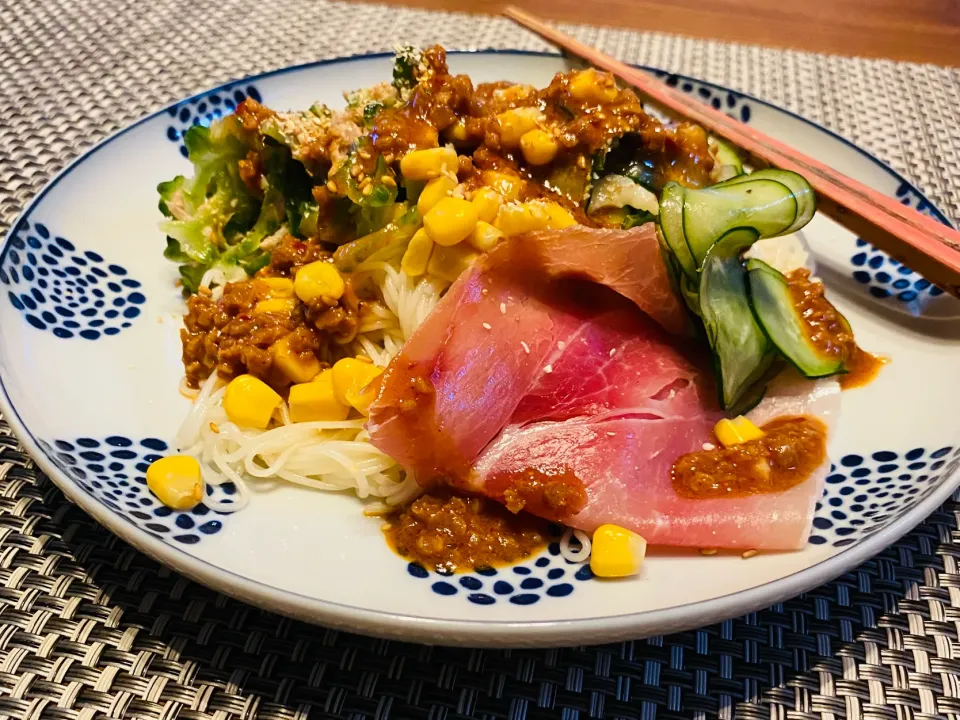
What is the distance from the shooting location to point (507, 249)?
2832mm

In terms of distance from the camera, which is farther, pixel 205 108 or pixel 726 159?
pixel 205 108

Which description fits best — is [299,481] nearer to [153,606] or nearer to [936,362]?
[153,606]

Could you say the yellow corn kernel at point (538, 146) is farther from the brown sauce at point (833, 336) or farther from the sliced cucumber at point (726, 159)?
the brown sauce at point (833, 336)

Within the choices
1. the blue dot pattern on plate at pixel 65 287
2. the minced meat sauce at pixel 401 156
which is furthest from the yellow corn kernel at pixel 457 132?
the blue dot pattern on plate at pixel 65 287

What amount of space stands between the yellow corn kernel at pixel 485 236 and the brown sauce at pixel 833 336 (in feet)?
4.33

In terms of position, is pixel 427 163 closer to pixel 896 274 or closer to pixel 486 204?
pixel 486 204

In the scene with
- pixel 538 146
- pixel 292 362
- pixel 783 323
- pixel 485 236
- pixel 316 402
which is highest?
pixel 538 146

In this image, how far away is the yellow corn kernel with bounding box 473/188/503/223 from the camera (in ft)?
9.56

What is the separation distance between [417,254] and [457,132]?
2.00ft

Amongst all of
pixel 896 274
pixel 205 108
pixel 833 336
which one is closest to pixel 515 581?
pixel 833 336

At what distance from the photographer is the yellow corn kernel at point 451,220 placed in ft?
9.27

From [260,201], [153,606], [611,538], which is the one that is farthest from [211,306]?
[611,538]

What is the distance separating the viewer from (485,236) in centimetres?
290

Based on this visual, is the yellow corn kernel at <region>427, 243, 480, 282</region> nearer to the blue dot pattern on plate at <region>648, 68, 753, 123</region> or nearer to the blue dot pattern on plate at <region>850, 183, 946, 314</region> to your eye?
the blue dot pattern on plate at <region>850, 183, 946, 314</region>
